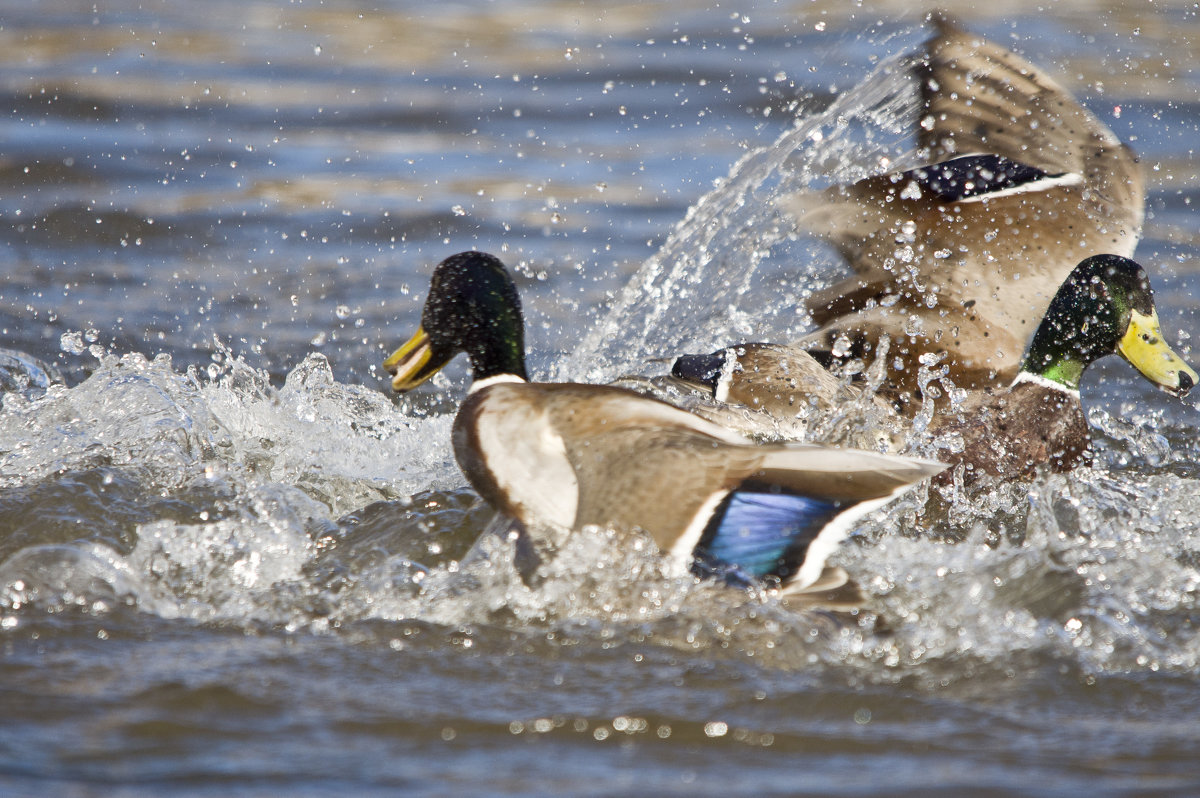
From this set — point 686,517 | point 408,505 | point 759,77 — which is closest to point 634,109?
point 759,77

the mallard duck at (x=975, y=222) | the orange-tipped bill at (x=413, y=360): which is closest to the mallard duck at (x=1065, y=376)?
the mallard duck at (x=975, y=222)

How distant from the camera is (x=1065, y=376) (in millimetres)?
4383

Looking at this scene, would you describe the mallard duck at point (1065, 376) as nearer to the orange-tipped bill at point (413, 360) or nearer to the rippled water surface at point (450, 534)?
the rippled water surface at point (450, 534)

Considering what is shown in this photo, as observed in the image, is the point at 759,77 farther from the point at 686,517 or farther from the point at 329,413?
the point at 686,517

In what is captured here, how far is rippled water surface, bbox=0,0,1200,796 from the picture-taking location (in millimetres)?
2566

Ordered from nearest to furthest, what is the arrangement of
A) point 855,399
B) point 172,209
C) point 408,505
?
point 408,505
point 855,399
point 172,209

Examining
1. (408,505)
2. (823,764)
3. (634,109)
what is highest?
(634,109)

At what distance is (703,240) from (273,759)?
4027 mm

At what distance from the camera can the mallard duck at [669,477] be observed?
9.83ft

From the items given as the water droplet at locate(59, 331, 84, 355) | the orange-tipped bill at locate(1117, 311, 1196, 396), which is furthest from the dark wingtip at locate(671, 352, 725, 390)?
the water droplet at locate(59, 331, 84, 355)

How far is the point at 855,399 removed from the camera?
164 inches

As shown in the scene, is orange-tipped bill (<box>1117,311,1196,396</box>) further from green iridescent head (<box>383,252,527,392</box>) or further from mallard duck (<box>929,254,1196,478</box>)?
green iridescent head (<box>383,252,527,392</box>)

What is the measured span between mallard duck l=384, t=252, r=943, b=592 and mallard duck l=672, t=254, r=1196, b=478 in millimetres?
973

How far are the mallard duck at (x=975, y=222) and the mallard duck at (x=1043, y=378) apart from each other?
39 cm
